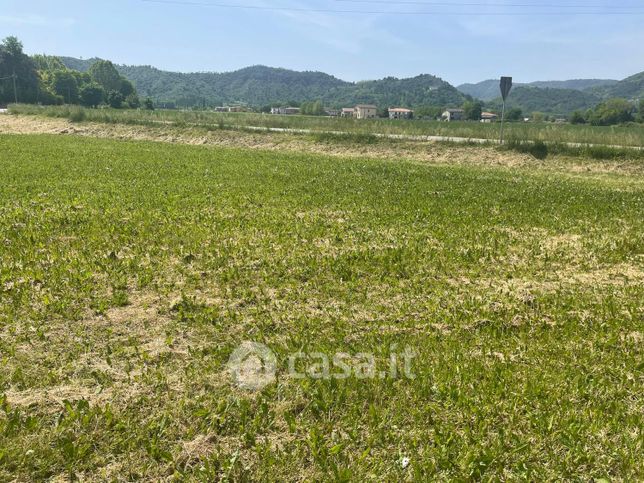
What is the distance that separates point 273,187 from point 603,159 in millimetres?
17829

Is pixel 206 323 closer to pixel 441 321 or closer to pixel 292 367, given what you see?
pixel 292 367

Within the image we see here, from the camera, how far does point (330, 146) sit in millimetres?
30250

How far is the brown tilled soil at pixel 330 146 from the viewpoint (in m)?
23.3

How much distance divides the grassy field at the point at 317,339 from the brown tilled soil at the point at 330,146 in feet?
44.6

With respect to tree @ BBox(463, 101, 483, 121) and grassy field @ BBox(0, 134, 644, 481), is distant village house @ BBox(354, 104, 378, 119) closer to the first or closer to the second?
tree @ BBox(463, 101, 483, 121)

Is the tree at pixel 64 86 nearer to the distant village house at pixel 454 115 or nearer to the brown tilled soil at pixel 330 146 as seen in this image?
the brown tilled soil at pixel 330 146

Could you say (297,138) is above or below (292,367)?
above

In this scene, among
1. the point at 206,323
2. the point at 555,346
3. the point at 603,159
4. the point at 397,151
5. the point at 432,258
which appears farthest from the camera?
the point at 397,151

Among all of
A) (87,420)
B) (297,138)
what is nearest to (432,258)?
(87,420)

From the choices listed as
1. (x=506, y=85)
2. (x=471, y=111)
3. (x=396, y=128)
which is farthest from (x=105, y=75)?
(x=506, y=85)

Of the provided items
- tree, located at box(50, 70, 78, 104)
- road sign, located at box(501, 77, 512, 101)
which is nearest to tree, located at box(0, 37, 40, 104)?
tree, located at box(50, 70, 78, 104)

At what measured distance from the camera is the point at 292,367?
4457 mm

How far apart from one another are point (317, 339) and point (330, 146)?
86.1ft

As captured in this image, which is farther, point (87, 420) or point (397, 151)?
point (397, 151)
